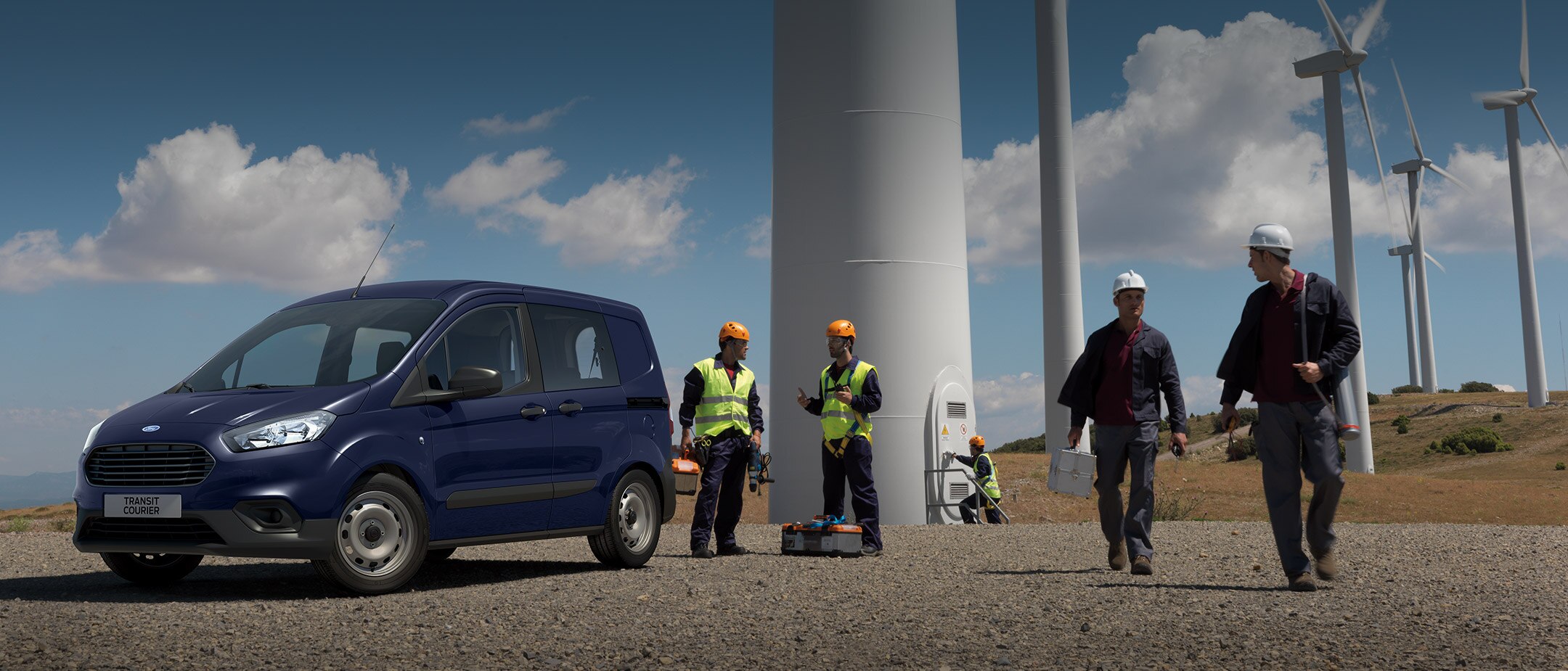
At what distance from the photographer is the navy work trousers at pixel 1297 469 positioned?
26.2ft

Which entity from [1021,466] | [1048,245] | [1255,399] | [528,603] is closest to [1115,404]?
[1255,399]

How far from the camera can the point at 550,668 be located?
554 cm

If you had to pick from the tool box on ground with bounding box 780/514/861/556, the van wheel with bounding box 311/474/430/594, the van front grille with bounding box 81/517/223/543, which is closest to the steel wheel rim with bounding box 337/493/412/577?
the van wheel with bounding box 311/474/430/594

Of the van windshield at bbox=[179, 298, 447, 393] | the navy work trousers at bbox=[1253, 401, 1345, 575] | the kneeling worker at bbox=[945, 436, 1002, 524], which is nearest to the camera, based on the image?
the navy work trousers at bbox=[1253, 401, 1345, 575]

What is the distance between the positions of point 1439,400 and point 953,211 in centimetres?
6618

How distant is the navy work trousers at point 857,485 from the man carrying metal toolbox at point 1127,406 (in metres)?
2.03

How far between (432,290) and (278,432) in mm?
1790

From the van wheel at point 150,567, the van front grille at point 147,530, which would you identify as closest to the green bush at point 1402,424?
the van wheel at point 150,567

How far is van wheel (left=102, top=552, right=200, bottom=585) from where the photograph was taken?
8414mm

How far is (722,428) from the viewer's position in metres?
11.0

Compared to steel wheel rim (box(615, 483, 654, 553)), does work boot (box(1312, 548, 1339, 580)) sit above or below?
→ below

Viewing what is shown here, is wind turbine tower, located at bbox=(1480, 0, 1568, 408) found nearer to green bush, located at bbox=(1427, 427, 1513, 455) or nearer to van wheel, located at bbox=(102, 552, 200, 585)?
green bush, located at bbox=(1427, 427, 1513, 455)

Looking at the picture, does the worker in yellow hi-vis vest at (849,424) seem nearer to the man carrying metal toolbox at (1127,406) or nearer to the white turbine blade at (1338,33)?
the man carrying metal toolbox at (1127,406)

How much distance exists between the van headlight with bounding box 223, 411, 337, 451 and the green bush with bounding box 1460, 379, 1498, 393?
3669 inches
